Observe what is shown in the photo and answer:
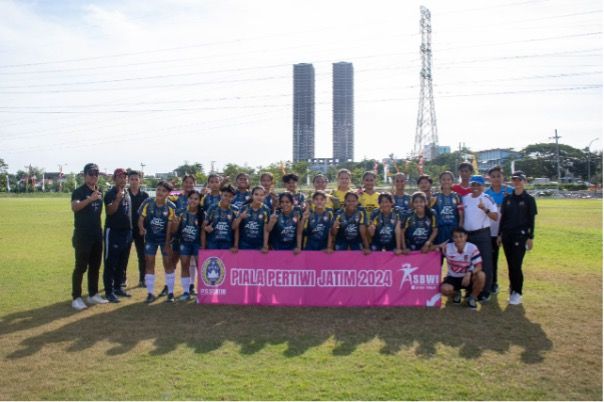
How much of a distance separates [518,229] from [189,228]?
5.28m

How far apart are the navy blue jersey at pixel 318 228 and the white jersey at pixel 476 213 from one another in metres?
2.17

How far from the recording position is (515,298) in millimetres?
7242

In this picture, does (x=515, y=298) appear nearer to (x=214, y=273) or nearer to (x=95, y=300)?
(x=214, y=273)

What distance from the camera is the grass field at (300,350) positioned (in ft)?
14.1

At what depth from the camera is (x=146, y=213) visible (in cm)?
755

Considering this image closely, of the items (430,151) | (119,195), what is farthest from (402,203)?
(430,151)

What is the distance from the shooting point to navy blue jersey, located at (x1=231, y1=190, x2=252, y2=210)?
8.03 metres

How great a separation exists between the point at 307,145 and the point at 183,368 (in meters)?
43.1

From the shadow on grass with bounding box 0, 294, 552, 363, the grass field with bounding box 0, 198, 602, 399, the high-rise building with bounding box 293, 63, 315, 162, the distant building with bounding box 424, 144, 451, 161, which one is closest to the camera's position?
the grass field with bounding box 0, 198, 602, 399

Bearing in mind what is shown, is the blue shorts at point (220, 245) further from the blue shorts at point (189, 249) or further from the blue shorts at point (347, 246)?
the blue shorts at point (347, 246)

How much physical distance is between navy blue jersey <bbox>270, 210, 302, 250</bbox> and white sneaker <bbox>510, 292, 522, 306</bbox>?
3552 mm

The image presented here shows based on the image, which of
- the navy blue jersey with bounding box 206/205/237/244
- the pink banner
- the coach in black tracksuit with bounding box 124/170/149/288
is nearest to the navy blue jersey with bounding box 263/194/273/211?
the navy blue jersey with bounding box 206/205/237/244

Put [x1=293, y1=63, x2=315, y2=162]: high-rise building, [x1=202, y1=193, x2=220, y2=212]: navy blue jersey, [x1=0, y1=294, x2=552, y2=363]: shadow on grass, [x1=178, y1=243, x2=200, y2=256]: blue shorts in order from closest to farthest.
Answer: [x1=0, y1=294, x2=552, y2=363]: shadow on grass → [x1=178, y1=243, x2=200, y2=256]: blue shorts → [x1=202, y1=193, x2=220, y2=212]: navy blue jersey → [x1=293, y1=63, x2=315, y2=162]: high-rise building

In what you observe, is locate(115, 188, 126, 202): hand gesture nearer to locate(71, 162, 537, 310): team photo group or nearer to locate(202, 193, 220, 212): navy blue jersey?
locate(71, 162, 537, 310): team photo group
